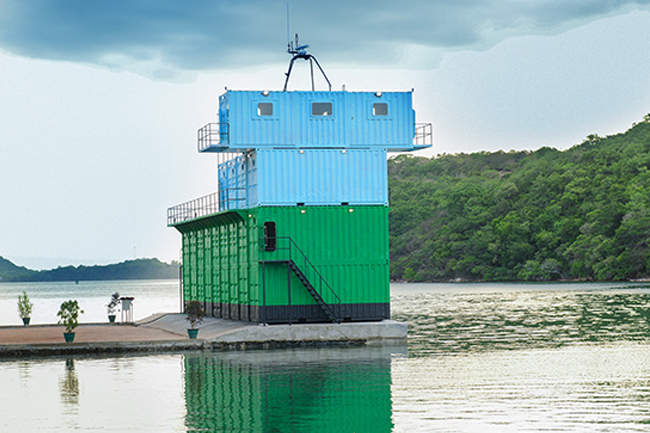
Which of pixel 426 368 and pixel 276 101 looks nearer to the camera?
pixel 426 368

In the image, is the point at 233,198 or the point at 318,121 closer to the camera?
the point at 318,121

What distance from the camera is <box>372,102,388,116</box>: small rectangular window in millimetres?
42625

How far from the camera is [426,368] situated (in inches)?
1220

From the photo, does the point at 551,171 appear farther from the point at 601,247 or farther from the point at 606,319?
the point at 606,319

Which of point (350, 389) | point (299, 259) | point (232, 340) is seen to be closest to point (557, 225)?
point (299, 259)

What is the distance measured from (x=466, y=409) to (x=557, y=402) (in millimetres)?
2656

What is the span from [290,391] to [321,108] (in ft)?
63.9

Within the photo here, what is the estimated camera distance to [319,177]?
4147 cm

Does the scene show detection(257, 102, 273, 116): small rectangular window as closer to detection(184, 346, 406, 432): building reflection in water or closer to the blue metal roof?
the blue metal roof

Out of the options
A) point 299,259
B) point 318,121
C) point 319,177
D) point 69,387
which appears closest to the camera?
point 69,387

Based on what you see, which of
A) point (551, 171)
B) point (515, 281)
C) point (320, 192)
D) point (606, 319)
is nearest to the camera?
point (320, 192)

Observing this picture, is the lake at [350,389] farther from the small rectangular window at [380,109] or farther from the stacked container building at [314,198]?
the small rectangular window at [380,109]

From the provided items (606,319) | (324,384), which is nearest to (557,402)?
(324,384)

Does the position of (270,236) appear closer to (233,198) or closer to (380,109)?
(233,198)
